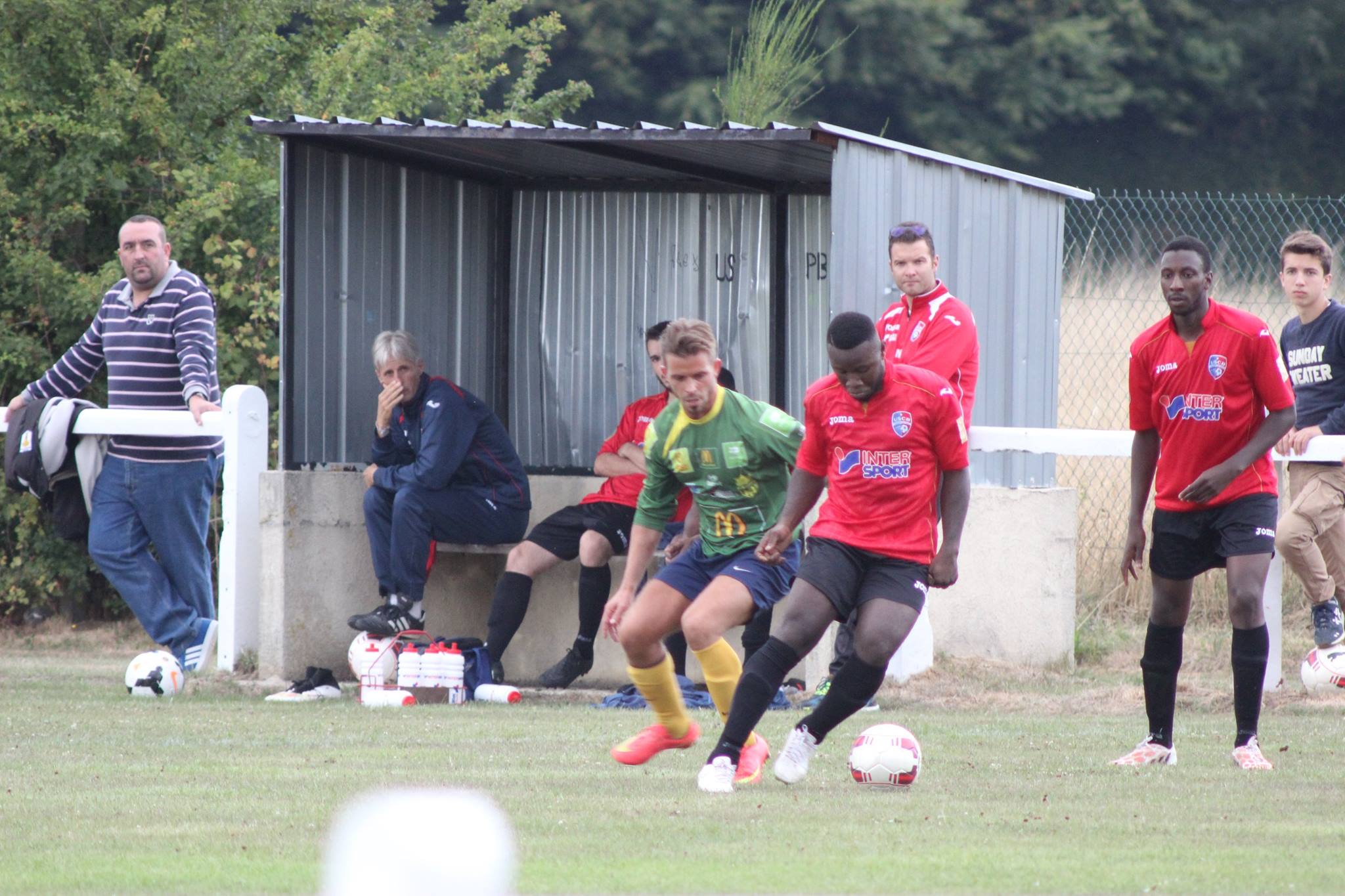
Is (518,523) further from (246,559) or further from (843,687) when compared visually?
(843,687)

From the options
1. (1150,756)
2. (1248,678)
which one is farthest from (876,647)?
(1248,678)

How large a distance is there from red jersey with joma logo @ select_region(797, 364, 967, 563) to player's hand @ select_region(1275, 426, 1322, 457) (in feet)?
9.82

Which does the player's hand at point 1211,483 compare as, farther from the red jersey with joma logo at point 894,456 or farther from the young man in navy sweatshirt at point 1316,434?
the young man in navy sweatshirt at point 1316,434

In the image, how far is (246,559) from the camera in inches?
387

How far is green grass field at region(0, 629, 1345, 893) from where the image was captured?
459 centimetres

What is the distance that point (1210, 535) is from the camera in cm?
675

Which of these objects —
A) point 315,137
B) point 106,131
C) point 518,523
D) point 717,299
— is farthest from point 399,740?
point 106,131

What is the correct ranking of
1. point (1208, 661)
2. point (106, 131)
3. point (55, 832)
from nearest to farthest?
point (55, 832) < point (1208, 661) < point (106, 131)

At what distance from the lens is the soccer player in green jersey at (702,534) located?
654cm

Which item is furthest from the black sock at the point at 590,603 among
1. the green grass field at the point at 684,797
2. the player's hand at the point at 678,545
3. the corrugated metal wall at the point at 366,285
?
the corrugated metal wall at the point at 366,285

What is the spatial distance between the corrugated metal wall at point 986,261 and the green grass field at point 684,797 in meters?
1.56

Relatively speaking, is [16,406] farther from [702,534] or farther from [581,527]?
[702,534]

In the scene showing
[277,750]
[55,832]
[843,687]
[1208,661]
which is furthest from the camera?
[1208,661]

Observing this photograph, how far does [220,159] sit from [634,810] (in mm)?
7821
